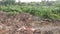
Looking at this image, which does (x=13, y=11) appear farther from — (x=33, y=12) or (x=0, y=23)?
(x=0, y=23)

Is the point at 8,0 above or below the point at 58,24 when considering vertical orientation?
above

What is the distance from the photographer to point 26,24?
31.6 feet

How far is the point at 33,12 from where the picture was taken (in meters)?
11.8

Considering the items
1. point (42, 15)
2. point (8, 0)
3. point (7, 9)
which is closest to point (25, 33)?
point (42, 15)

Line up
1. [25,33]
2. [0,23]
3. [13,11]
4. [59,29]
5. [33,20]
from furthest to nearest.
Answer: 1. [13,11]
2. [33,20]
3. [0,23]
4. [59,29]
5. [25,33]

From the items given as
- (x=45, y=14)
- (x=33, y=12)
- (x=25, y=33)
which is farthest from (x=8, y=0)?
(x=25, y=33)

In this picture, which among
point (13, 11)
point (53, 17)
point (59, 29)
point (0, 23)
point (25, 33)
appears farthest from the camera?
point (13, 11)

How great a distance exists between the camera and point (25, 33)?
326 inches

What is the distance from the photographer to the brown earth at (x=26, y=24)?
8445mm

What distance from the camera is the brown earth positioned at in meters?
8.45

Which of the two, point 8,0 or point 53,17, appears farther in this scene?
point 8,0

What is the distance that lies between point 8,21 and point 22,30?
1.91m

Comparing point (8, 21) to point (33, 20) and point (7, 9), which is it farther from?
point (7, 9)

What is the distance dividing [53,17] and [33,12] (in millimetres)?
1465
